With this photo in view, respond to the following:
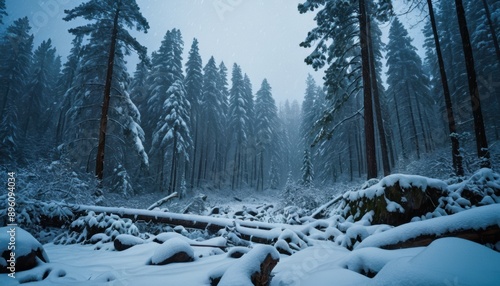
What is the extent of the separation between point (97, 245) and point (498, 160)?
14.0 metres

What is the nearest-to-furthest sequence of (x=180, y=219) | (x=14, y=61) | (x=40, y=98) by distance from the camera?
1. (x=180, y=219)
2. (x=14, y=61)
3. (x=40, y=98)

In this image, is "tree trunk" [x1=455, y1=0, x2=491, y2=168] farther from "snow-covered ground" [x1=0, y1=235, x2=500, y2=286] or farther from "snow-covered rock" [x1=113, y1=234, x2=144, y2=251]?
"snow-covered rock" [x1=113, y1=234, x2=144, y2=251]

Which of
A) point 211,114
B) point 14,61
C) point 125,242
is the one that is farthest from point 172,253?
point 14,61

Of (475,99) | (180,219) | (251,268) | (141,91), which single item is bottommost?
(180,219)

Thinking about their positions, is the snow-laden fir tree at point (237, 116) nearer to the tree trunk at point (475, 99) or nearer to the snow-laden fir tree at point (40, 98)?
the snow-laden fir tree at point (40, 98)

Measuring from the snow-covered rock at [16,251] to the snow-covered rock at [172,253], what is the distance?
1793 millimetres

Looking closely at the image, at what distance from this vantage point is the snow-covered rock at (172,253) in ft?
12.9

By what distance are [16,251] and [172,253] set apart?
2262 millimetres

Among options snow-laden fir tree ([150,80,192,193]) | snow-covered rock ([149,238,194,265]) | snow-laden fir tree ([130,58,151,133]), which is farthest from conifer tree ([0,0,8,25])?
snow-covered rock ([149,238,194,265])

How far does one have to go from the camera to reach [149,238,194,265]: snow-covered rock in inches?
155

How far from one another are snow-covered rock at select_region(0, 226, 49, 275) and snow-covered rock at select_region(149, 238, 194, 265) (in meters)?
1.79

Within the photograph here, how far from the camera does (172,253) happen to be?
13.1 ft

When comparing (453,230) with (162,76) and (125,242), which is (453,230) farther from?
(162,76)

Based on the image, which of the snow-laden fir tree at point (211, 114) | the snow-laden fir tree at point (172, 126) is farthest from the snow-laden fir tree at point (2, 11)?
the snow-laden fir tree at point (211, 114)
